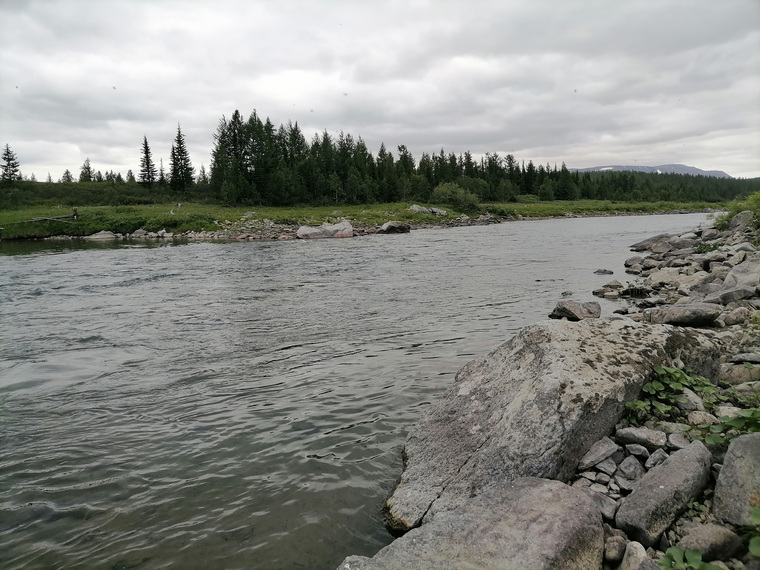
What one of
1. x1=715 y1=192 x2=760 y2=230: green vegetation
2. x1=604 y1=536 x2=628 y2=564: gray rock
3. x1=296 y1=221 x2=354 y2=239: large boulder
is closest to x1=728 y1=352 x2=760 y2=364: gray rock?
x1=604 y1=536 x2=628 y2=564: gray rock

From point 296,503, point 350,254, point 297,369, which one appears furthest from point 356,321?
point 350,254

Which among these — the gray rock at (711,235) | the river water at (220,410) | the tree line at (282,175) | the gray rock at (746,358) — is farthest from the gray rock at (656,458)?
the tree line at (282,175)

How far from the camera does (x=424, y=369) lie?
9219mm

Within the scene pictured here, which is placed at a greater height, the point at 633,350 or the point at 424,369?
the point at 633,350

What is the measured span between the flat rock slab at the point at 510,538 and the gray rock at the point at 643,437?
120 cm

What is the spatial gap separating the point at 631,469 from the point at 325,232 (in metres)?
47.5

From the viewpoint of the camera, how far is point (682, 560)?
3.33m

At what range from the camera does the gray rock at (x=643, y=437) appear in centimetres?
480

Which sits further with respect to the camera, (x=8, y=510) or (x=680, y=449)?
(x=8, y=510)

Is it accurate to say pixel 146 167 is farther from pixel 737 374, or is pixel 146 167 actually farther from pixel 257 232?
pixel 737 374

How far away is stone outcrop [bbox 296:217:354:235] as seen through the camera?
49375 millimetres

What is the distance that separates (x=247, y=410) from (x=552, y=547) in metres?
5.31

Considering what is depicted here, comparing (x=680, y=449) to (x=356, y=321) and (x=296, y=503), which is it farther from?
(x=356, y=321)

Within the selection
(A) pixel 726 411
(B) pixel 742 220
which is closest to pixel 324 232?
(B) pixel 742 220
